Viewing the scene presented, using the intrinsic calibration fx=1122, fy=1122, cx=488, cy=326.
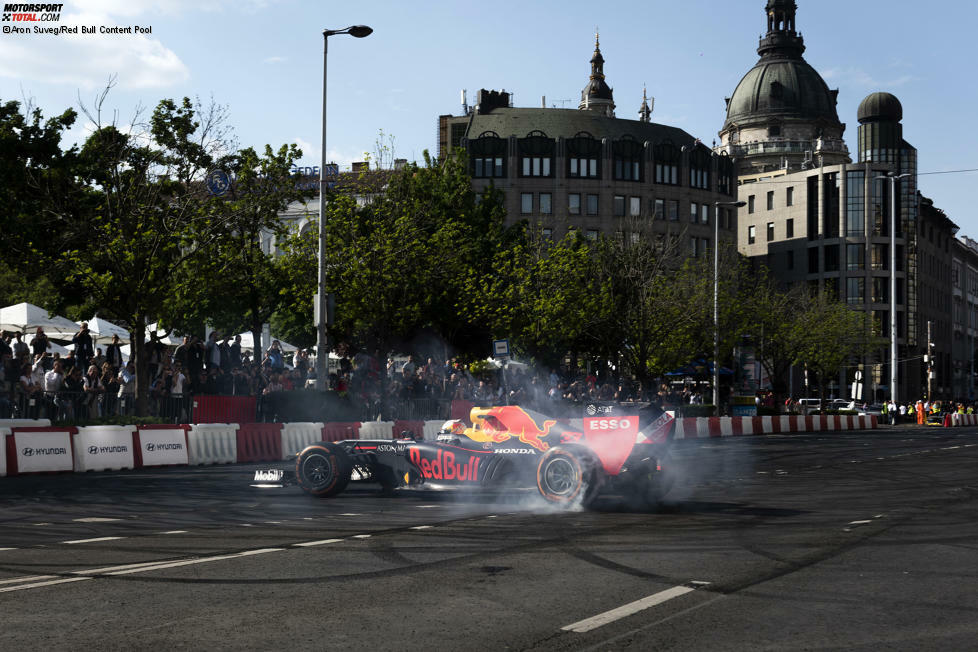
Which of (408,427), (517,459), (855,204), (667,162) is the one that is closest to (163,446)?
(408,427)

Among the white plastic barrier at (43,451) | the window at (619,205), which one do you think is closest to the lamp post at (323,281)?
the white plastic barrier at (43,451)

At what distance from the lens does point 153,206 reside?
27094 mm

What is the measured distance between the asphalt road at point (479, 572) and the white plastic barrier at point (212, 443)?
566 centimetres

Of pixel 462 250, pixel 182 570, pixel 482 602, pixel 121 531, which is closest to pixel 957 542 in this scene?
pixel 482 602

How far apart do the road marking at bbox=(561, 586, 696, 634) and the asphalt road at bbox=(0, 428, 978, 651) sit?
1.0 inches

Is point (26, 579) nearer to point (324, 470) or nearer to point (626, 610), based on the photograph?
point (626, 610)

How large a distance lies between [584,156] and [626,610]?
95075 mm

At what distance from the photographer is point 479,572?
838 centimetres

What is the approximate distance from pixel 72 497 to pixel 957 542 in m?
10.7

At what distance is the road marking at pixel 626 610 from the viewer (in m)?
6.43

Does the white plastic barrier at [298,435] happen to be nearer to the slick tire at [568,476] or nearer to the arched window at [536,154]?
the slick tire at [568,476]

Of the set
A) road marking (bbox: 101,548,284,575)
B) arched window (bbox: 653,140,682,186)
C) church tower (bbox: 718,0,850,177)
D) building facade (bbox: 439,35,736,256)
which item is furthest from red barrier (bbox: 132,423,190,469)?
church tower (bbox: 718,0,850,177)

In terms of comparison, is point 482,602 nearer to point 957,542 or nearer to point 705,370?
point 957,542

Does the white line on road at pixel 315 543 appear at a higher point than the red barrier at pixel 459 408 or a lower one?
lower
